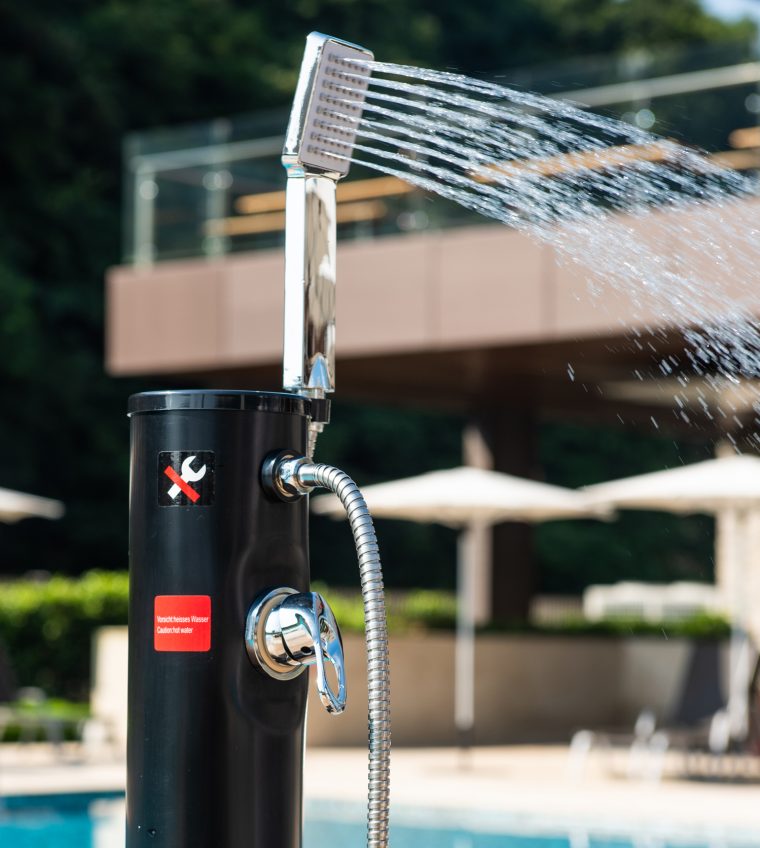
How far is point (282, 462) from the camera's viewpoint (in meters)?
Answer: 2.72

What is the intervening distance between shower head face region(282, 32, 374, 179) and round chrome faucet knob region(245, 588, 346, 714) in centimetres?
83

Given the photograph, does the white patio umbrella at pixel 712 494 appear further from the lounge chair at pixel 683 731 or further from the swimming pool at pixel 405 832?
the swimming pool at pixel 405 832

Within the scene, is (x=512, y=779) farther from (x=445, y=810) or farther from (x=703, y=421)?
(x=703, y=421)

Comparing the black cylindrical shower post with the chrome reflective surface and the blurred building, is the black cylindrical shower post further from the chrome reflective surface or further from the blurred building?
the blurred building

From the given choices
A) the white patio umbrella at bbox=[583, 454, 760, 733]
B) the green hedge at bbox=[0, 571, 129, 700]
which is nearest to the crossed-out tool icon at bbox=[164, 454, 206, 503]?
the white patio umbrella at bbox=[583, 454, 760, 733]

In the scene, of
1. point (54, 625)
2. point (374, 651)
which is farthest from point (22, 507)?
point (374, 651)

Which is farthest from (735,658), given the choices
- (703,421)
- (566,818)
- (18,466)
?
(18,466)

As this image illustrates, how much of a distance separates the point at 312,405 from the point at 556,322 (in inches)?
366

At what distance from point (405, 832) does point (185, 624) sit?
6.39m

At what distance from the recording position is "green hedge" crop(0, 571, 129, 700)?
586 inches

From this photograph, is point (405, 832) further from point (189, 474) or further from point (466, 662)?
point (189, 474)

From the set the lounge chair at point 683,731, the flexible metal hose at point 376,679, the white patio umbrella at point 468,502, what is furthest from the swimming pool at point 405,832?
the flexible metal hose at point 376,679

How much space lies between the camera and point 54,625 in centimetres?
1497

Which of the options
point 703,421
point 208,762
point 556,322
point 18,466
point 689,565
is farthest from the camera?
point 689,565
